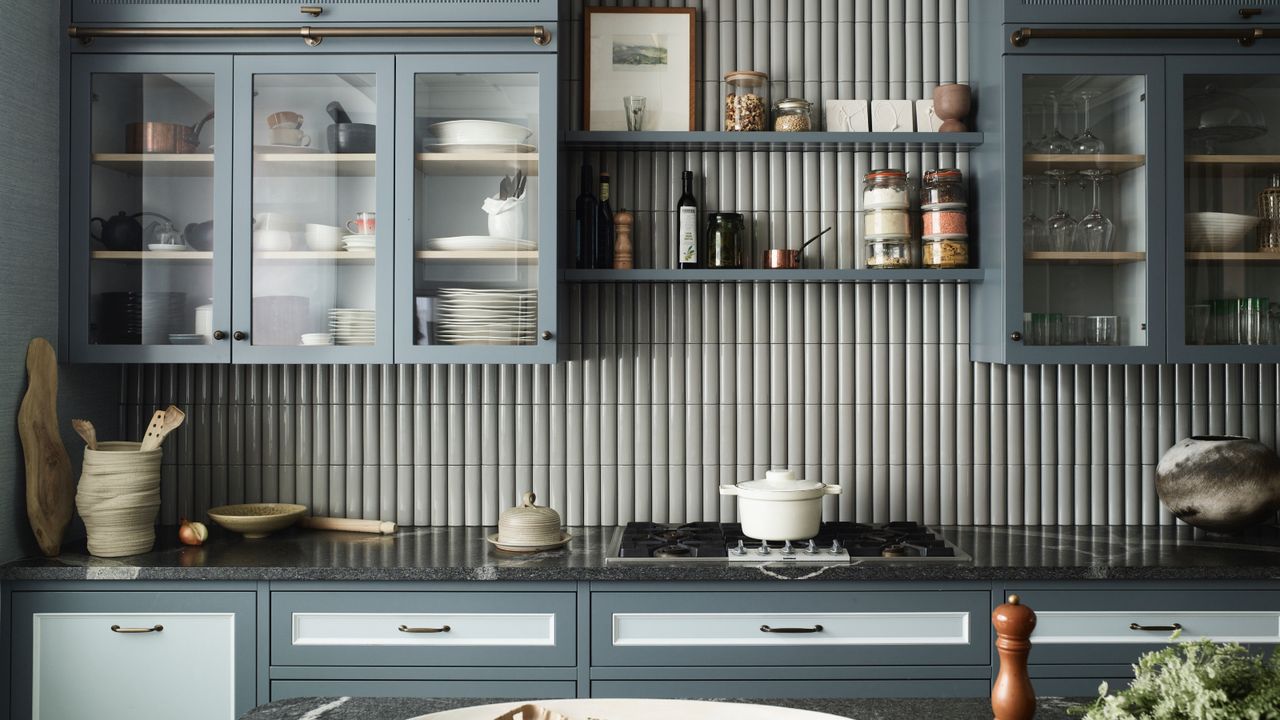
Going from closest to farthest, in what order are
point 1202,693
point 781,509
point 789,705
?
point 1202,693, point 789,705, point 781,509

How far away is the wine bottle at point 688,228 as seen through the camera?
2.69 meters

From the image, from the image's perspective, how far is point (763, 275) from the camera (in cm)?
259

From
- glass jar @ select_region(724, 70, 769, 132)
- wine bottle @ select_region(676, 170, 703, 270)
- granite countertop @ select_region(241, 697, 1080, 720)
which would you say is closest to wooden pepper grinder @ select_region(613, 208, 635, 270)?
wine bottle @ select_region(676, 170, 703, 270)

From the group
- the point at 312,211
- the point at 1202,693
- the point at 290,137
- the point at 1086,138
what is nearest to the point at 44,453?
the point at 312,211

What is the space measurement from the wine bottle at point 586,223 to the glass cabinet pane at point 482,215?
226 millimetres

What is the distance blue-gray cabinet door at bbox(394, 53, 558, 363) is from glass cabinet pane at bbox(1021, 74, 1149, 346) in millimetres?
1271

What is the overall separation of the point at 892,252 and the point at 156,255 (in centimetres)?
198

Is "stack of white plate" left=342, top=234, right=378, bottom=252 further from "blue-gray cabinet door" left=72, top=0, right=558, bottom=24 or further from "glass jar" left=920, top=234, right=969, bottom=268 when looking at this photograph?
"glass jar" left=920, top=234, right=969, bottom=268

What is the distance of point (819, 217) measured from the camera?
111 inches

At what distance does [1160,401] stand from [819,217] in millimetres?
1151

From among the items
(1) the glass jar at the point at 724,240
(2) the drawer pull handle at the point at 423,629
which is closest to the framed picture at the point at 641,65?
(1) the glass jar at the point at 724,240

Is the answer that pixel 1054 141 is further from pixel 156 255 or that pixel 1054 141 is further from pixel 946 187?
pixel 156 255

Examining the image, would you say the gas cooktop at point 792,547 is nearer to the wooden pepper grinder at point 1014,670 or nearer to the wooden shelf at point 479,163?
the wooden shelf at point 479,163

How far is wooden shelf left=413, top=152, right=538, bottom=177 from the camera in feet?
8.20
